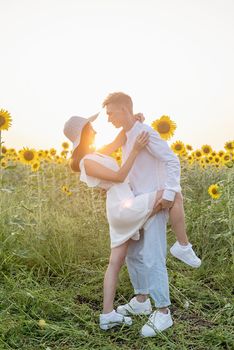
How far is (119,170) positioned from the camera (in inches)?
129

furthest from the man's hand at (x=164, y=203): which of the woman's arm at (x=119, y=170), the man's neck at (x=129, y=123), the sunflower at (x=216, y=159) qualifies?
the sunflower at (x=216, y=159)

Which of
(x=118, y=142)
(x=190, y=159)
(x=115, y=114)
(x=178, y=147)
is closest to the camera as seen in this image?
(x=115, y=114)

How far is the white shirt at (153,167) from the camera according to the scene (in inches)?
127

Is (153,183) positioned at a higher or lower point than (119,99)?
lower

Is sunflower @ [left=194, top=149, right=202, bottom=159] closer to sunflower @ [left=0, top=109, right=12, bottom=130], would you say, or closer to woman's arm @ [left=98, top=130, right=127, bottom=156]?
sunflower @ [left=0, top=109, right=12, bottom=130]

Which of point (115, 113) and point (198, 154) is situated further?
point (198, 154)

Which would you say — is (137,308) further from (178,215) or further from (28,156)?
(28,156)

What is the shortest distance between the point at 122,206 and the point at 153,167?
299 millimetres

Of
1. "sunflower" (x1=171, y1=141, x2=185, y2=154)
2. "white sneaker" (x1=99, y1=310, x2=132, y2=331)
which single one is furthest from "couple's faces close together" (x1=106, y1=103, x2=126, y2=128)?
"sunflower" (x1=171, y1=141, x2=185, y2=154)

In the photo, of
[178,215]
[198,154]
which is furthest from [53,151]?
[178,215]

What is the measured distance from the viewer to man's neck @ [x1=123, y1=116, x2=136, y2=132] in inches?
132

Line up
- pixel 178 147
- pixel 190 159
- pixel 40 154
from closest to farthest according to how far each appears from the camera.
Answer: pixel 178 147 < pixel 40 154 < pixel 190 159

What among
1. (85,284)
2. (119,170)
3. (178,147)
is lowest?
(85,284)

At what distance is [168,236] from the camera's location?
519 cm
